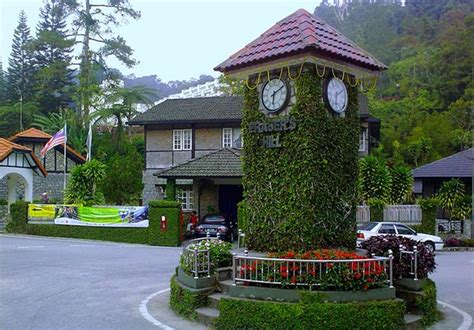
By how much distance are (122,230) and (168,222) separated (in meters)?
2.70

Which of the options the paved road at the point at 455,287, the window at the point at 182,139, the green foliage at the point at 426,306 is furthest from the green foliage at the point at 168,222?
the green foliage at the point at 426,306

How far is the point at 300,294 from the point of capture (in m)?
8.01

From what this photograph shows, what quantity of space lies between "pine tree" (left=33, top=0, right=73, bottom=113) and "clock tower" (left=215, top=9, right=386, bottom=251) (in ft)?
139

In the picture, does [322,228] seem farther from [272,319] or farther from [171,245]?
[171,245]

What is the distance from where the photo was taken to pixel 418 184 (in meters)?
39.2

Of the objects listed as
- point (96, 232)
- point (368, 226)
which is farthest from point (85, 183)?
point (368, 226)

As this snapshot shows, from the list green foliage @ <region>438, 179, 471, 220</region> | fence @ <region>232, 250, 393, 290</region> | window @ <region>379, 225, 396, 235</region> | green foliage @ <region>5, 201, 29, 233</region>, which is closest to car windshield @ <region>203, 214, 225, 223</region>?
window @ <region>379, 225, 396, 235</region>

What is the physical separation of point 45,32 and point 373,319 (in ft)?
153

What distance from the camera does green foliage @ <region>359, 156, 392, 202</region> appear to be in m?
26.6

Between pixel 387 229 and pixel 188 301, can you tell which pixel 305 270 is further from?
pixel 387 229

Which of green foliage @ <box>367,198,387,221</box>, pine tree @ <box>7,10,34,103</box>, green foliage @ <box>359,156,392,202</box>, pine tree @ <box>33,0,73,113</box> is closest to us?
green foliage @ <box>367,198,387,221</box>

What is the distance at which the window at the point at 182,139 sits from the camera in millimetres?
33344

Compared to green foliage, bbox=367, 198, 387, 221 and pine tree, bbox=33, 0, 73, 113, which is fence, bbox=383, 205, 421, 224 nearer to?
green foliage, bbox=367, 198, 387, 221

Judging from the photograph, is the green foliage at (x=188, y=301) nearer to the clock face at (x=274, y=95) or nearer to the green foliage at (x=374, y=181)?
the clock face at (x=274, y=95)
